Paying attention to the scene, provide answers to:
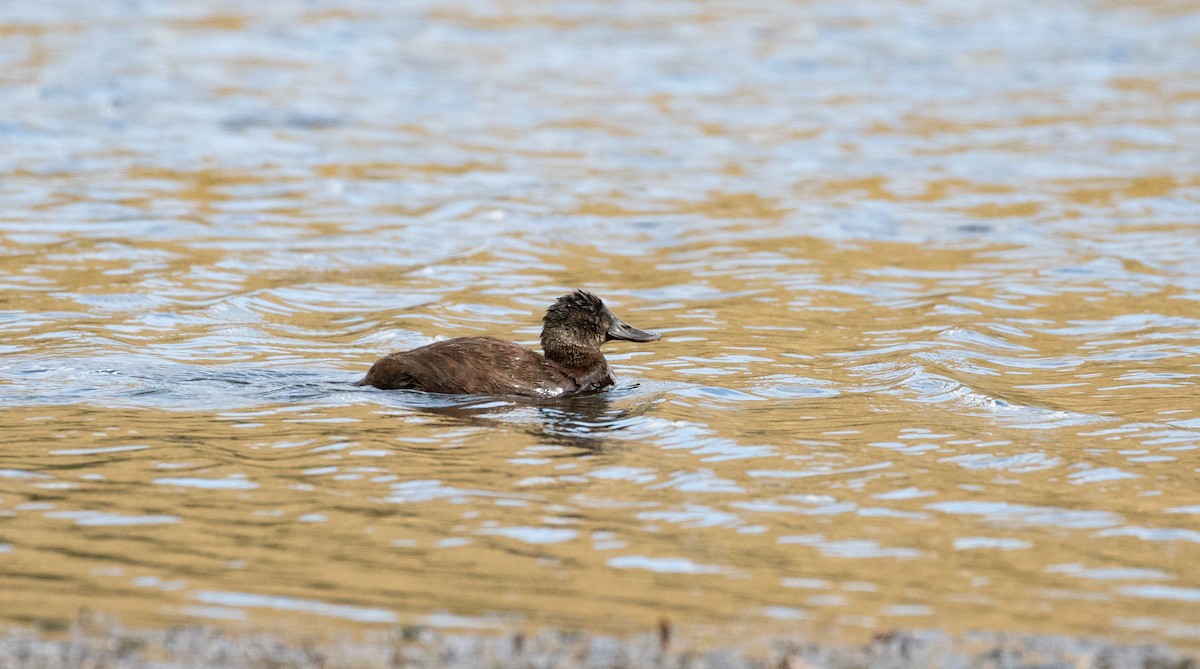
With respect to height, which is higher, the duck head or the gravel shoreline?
the duck head

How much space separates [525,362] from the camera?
10.2 meters

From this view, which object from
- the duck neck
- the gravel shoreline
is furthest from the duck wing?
the gravel shoreline

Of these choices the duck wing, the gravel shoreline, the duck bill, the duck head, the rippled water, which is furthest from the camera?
the duck bill

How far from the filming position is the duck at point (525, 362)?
32.8ft

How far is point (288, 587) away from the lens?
21.3 feet

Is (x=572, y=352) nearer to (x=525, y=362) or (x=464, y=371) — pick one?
(x=525, y=362)

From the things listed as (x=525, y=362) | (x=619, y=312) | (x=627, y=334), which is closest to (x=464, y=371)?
(x=525, y=362)

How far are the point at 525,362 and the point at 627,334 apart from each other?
92 centimetres

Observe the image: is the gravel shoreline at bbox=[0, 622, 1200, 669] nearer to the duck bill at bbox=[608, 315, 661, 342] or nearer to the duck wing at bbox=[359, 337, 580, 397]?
the duck wing at bbox=[359, 337, 580, 397]

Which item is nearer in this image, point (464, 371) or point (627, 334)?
point (464, 371)

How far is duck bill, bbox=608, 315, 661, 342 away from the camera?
1080 cm

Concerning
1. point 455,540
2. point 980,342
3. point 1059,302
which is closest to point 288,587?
point 455,540

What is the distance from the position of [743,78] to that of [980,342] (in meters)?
14.7

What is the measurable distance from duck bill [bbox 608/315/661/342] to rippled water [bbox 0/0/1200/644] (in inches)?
11.2
